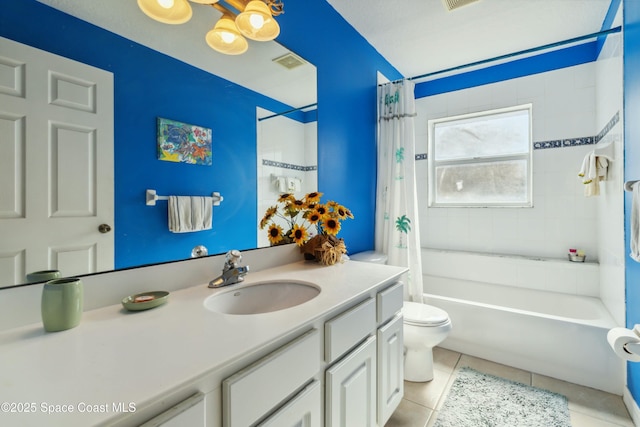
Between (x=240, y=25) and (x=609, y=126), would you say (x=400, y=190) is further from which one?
(x=240, y=25)

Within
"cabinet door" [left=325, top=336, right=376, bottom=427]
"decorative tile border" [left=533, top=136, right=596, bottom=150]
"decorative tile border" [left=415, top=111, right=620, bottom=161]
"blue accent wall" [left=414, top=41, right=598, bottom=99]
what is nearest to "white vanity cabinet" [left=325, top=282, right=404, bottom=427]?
"cabinet door" [left=325, top=336, right=376, bottom=427]

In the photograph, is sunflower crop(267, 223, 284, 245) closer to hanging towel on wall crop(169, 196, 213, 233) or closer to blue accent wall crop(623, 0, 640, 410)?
hanging towel on wall crop(169, 196, 213, 233)

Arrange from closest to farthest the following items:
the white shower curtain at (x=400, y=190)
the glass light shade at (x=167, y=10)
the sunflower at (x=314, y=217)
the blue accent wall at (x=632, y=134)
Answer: the glass light shade at (x=167, y=10) < the blue accent wall at (x=632, y=134) < the sunflower at (x=314, y=217) < the white shower curtain at (x=400, y=190)

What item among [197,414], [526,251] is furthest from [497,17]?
[197,414]

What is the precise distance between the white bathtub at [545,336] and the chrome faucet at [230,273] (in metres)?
1.72

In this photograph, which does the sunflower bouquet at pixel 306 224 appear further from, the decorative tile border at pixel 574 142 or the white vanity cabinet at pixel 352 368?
the decorative tile border at pixel 574 142

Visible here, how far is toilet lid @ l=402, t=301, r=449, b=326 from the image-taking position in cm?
175

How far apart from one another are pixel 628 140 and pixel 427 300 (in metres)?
1.58

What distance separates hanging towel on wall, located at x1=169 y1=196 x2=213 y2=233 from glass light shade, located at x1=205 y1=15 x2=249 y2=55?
26.9 inches

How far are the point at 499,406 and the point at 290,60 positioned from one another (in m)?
2.35

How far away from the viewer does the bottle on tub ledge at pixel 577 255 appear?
7.88 feet

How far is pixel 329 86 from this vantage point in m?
1.96

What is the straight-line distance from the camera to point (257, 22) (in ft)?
4.24

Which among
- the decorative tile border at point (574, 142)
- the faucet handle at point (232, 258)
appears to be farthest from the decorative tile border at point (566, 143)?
the faucet handle at point (232, 258)
